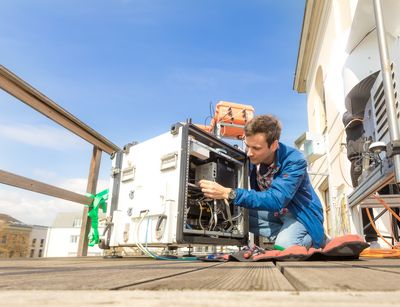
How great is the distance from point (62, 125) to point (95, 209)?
78cm

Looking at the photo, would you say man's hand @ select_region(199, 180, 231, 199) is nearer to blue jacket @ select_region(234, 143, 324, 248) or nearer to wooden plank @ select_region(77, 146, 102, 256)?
blue jacket @ select_region(234, 143, 324, 248)

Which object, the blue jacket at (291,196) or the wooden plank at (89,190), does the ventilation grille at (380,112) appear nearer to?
the blue jacket at (291,196)

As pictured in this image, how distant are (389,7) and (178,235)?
267cm

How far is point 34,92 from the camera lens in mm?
2346

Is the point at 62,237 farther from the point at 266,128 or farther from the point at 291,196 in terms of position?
the point at 291,196

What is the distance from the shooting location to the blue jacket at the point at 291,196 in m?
1.92

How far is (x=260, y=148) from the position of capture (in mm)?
2162

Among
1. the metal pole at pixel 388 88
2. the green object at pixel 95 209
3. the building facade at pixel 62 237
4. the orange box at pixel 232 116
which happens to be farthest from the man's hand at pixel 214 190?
the building facade at pixel 62 237

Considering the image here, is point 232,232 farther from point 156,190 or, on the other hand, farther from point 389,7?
point 389,7

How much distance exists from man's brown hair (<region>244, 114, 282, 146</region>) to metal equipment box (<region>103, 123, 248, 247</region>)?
0.44 meters

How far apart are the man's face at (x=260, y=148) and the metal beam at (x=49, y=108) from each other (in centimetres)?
147
